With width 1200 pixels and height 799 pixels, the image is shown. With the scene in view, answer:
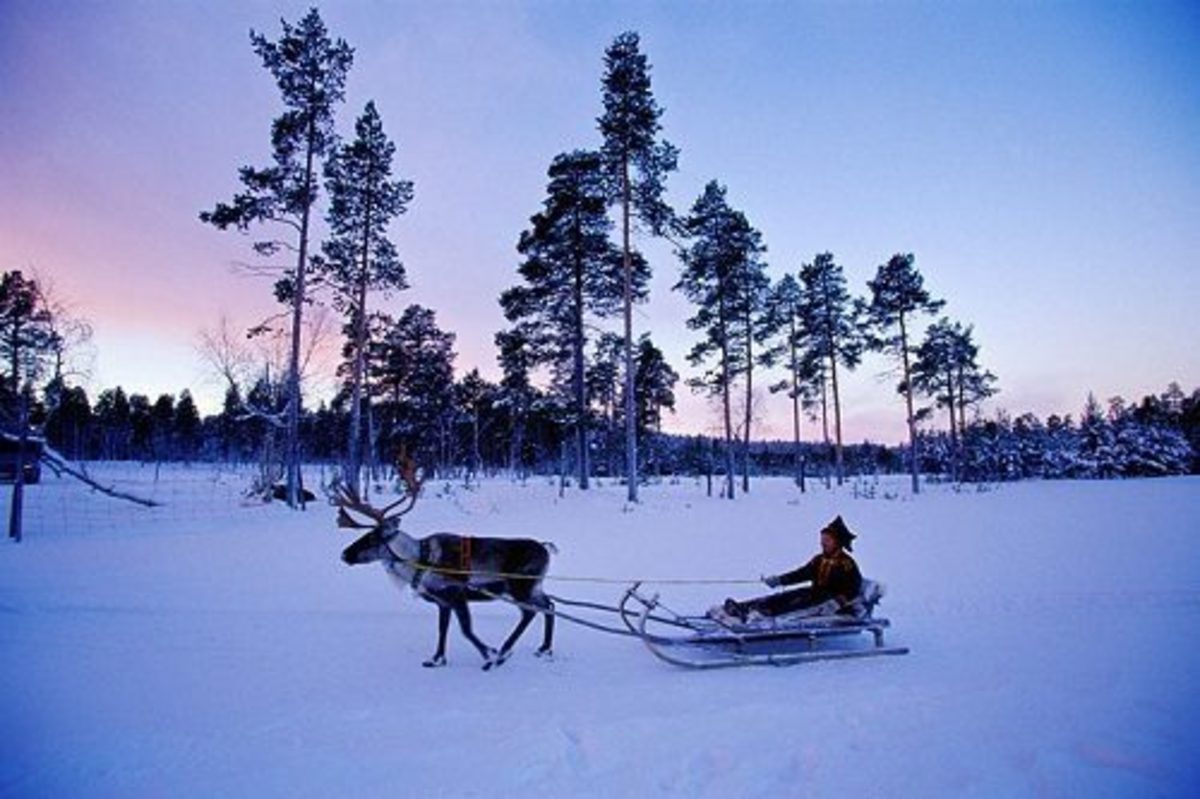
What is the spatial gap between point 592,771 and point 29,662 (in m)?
7.48

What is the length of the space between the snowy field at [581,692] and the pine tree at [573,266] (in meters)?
13.3

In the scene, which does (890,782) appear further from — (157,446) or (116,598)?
(157,446)

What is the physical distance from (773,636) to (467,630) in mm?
3641

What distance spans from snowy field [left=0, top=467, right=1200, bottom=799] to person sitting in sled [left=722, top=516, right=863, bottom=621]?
82 centimetres

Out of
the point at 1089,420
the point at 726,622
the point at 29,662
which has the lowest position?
the point at 29,662

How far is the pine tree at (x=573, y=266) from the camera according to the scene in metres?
25.4

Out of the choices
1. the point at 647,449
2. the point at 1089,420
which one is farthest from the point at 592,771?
the point at 1089,420

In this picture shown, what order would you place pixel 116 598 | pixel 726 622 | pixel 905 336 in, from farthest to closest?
pixel 905 336, pixel 116 598, pixel 726 622

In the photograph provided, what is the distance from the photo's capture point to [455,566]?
25.5 feet

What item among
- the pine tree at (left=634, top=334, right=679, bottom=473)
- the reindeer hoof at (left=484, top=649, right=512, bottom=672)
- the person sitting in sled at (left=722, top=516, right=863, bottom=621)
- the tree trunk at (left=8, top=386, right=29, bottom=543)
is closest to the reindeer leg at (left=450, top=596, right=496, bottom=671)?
the reindeer hoof at (left=484, top=649, right=512, bottom=672)

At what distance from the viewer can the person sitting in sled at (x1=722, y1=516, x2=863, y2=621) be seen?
24.8 ft

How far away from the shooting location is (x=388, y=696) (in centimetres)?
623

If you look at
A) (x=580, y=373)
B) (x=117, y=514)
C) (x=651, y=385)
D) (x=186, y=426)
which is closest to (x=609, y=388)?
(x=651, y=385)

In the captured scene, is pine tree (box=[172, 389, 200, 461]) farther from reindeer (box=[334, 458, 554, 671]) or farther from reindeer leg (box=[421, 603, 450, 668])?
reindeer leg (box=[421, 603, 450, 668])
